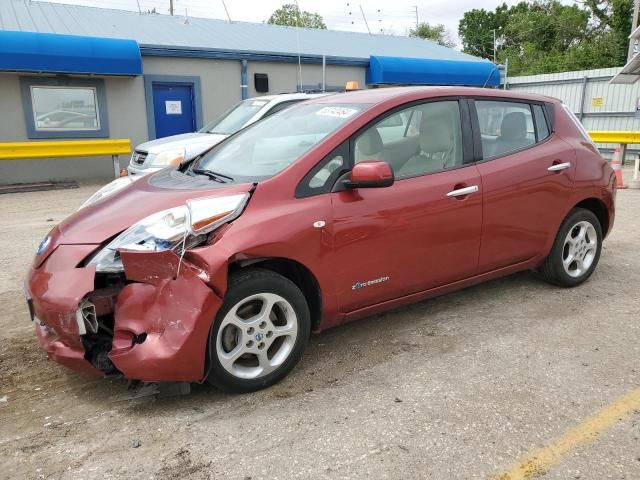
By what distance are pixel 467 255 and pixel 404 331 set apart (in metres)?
0.71

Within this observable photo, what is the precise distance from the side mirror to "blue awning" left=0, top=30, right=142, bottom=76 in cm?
1086

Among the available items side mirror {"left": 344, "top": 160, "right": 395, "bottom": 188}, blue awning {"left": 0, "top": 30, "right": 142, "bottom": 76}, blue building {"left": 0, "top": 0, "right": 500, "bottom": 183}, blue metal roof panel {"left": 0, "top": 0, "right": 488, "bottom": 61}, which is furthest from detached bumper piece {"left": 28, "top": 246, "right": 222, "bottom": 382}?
blue metal roof panel {"left": 0, "top": 0, "right": 488, "bottom": 61}

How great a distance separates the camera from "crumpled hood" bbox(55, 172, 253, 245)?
2.99 meters

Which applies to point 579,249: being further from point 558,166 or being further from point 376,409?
point 376,409

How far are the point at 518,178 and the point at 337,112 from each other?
1485 mm

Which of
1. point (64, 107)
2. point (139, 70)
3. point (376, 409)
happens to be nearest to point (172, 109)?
point (139, 70)

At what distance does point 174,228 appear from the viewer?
9.32ft

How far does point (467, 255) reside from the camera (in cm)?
388

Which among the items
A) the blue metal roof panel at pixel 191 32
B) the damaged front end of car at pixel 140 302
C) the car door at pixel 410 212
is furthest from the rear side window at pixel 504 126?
the blue metal roof panel at pixel 191 32

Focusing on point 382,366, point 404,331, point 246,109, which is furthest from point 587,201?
point 246,109

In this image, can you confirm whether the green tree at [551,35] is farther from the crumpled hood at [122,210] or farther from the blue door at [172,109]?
the crumpled hood at [122,210]

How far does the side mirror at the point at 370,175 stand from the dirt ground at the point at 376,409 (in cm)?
113

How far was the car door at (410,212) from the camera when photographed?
3.30m

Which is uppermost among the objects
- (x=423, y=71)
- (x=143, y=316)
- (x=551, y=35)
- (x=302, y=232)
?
(x=551, y=35)
